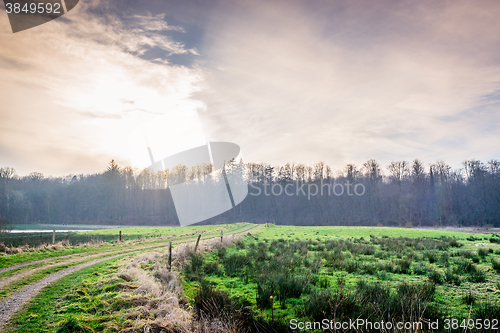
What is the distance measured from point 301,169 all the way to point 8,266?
76219 mm

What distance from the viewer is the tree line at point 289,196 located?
59.4 metres

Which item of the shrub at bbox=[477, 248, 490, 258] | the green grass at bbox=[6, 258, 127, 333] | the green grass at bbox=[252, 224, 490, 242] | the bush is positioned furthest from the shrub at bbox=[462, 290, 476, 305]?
the green grass at bbox=[252, 224, 490, 242]

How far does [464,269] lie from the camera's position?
32.4 feet

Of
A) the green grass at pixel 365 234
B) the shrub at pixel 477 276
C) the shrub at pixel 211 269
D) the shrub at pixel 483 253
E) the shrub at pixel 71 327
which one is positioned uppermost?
the shrub at pixel 71 327

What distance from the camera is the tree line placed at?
59.4 m

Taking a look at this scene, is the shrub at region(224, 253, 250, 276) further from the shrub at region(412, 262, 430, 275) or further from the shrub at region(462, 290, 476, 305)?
the shrub at region(462, 290, 476, 305)

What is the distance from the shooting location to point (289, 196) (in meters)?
78.5

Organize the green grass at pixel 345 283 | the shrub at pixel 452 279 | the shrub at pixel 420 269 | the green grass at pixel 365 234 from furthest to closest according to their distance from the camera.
Result: the green grass at pixel 365 234, the shrub at pixel 420 269, the shrub at pixel 452 279, the green grass at pixel 345 283

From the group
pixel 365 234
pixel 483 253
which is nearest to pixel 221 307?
pixel 483 253

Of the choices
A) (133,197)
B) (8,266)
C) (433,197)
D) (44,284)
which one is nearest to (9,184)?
(133,197)

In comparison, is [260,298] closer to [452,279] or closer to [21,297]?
[452,279]

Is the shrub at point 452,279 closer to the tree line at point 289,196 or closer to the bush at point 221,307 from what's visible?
the bush at point 221,307

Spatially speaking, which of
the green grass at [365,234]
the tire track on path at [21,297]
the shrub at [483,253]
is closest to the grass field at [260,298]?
the tire track on path at [21,297]

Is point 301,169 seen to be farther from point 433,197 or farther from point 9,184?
point 9,184
